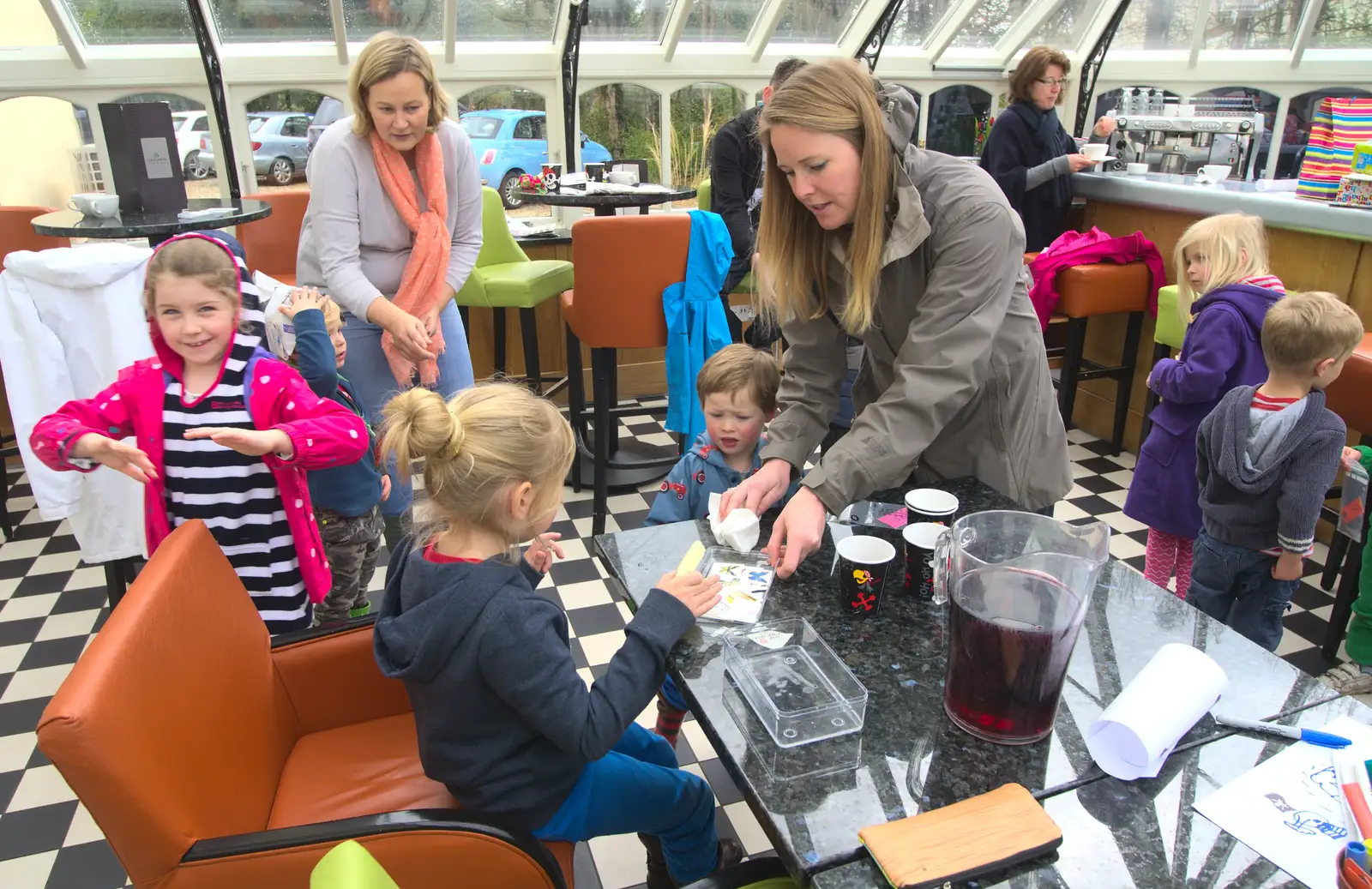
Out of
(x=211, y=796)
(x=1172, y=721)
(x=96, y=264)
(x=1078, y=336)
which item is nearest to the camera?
(x=1172, y=721)

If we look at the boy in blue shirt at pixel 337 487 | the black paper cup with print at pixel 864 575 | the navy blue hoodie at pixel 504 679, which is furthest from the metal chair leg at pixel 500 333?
the black paper cup with print at pixel 864 575

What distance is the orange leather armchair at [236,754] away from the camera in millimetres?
1030

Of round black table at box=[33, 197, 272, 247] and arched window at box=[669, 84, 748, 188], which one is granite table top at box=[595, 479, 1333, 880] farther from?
arched window at box=[669, 84, 748, 188]

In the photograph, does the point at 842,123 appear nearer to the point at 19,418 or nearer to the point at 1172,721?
the point at 1172,721

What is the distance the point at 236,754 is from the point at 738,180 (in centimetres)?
313

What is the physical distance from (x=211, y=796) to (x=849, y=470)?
102cm

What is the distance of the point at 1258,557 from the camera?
88.0 inches

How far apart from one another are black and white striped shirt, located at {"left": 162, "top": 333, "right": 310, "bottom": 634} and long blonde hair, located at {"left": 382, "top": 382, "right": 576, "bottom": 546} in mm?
742

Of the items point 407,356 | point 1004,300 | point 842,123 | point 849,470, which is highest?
point 842,123

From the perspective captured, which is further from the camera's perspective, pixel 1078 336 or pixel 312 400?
pixel 1078 336

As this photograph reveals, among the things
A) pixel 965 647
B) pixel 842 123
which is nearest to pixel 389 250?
pixel 842 123

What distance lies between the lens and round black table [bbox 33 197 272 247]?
9.72ft

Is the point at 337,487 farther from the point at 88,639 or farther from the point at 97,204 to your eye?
the point at 97,204

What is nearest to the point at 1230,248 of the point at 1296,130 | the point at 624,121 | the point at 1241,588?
the point at 1241,588
